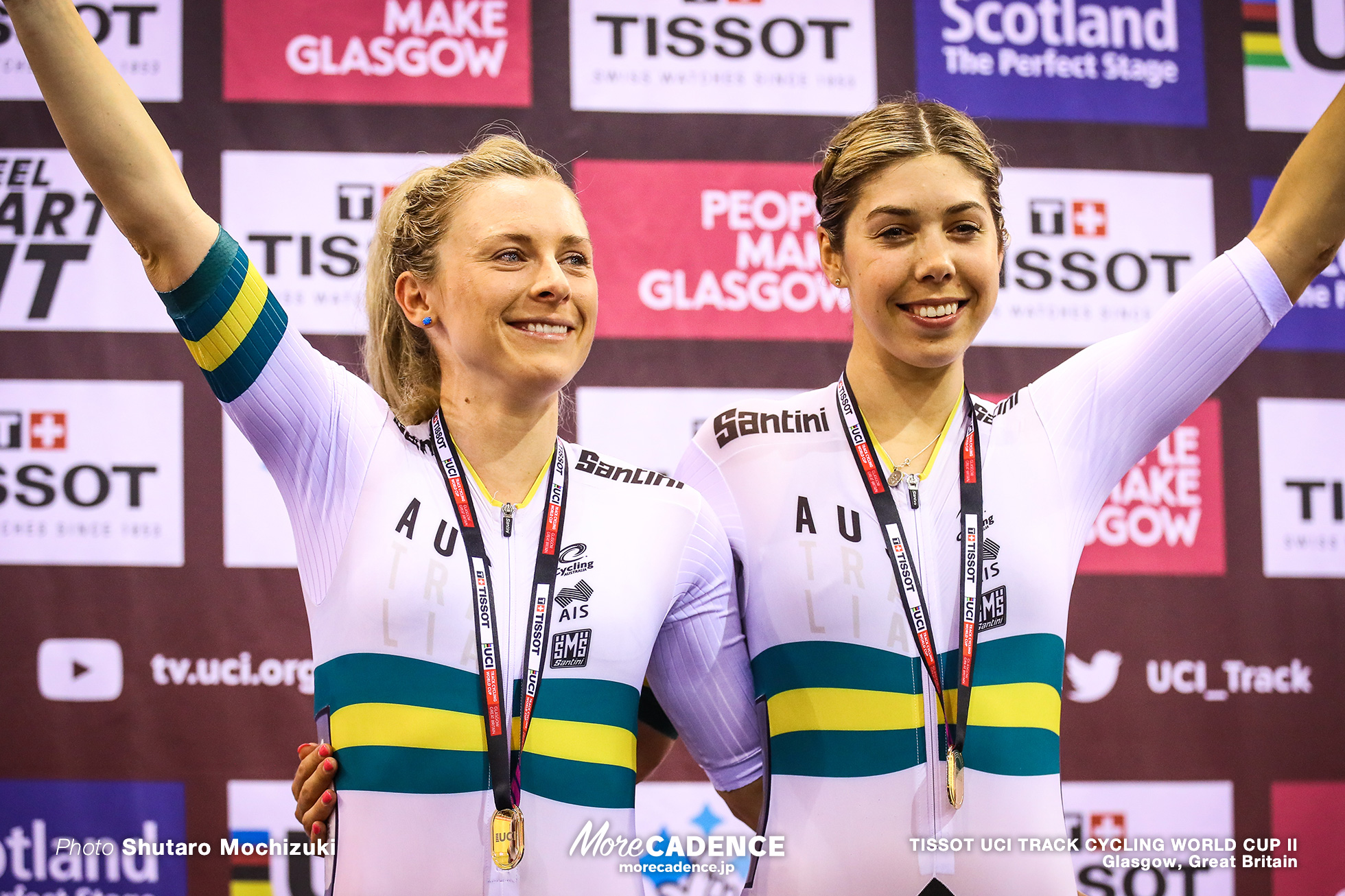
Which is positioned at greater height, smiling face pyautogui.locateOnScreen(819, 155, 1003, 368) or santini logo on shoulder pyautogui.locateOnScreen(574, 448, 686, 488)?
smiling face pyautogui.locateOnScreen(819, 155, 1003, 368)

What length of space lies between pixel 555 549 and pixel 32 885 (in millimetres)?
2317

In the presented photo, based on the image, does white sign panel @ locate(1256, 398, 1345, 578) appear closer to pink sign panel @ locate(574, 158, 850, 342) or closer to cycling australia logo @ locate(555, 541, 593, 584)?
pink sign panel @ locate(574, 158, 850, 342)

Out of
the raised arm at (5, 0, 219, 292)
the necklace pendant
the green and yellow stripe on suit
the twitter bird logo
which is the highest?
Result: the raised arm at (5, 0, 219, 292)

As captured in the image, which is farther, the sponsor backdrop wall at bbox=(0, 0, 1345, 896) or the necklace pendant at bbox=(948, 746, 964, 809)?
the sponsor backdrop wall at bbox=(0, 0, 1345, 896)

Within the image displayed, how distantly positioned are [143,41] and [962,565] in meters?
2.85

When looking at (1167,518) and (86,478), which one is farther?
(1167,518)

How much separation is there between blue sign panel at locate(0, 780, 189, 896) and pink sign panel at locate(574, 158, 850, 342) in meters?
1.85

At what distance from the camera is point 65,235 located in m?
3.06

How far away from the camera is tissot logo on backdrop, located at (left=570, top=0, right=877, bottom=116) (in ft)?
10.5

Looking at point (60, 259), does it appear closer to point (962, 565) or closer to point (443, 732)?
point (443, 732)

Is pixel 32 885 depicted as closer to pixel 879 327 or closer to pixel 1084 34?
pixel 879 327

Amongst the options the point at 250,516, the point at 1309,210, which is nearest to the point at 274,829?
the point at 250,516

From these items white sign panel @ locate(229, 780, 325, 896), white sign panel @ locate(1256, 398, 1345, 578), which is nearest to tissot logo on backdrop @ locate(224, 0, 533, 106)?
white sign panel @ locate(229, 780, 325, 896)

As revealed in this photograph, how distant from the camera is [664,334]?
3.14 metres
